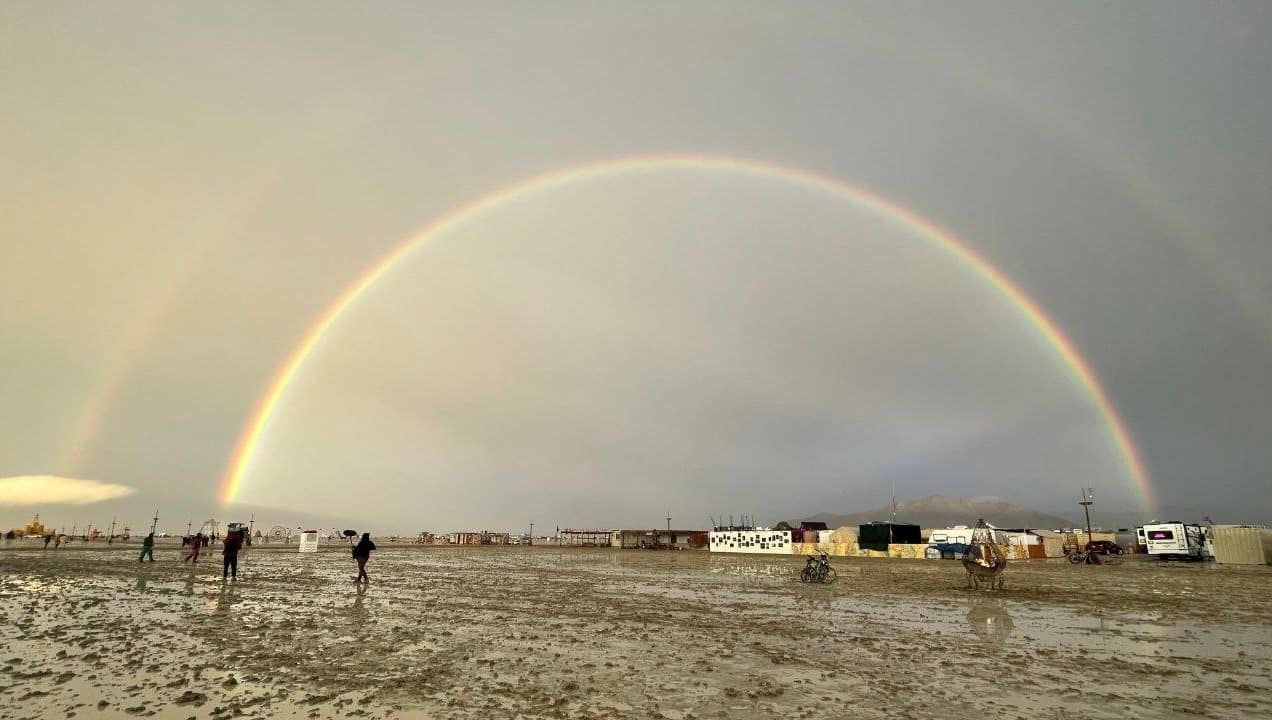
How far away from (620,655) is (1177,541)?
6725 centimetres

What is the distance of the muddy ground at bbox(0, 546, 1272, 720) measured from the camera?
9250mm

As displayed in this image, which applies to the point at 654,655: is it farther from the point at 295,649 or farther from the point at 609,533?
the point at 609,533

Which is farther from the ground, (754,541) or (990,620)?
(990,620)

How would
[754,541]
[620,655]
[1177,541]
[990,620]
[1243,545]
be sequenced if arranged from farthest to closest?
[754,541] → [1177,541] → [1243,545] → [990,620] → [620,655]

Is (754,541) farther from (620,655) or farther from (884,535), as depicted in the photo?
(620,655)

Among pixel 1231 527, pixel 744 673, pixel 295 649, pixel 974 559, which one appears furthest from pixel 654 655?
pixel 1231 527

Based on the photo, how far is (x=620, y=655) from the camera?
1292 cm

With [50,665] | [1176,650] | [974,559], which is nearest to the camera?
[50,665]

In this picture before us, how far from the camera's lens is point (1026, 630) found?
16.6m

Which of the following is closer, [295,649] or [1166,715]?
[1166,715]

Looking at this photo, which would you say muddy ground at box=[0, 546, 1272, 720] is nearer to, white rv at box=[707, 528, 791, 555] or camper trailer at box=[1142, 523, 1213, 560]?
camper trailer at box=[1142, 523, 1213, 560]

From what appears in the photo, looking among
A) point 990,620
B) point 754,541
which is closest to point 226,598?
point 990,620

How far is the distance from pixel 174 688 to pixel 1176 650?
1928 centimetres

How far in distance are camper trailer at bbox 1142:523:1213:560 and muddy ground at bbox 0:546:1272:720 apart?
4273cm
